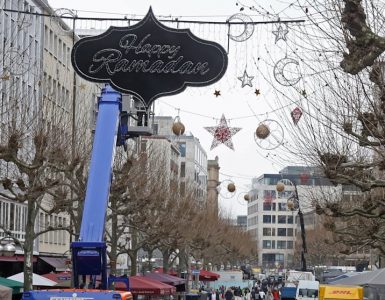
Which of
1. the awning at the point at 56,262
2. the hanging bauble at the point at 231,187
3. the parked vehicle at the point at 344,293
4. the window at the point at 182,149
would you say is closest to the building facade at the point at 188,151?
the window at the point at 182,149

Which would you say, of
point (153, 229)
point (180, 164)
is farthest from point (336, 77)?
point (180, 164)

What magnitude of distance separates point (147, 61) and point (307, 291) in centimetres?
4329

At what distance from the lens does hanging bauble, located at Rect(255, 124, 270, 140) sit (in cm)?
3569

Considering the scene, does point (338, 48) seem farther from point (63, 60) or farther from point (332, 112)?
point (63, 60)

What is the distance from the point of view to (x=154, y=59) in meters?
28.7

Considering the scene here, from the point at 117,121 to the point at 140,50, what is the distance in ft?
11.3

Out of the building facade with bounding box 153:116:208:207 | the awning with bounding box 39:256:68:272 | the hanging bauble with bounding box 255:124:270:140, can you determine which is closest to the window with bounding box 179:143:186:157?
the building facade with bounding box 153:116:208:207

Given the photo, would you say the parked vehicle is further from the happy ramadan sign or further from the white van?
the white van

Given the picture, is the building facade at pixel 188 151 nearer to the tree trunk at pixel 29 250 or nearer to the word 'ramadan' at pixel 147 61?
the tree trunk at pixel 29 250

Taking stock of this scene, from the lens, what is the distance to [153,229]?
6412 cm

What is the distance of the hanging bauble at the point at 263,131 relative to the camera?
3569 cm

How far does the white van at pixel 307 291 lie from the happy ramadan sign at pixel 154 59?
41.4 metres

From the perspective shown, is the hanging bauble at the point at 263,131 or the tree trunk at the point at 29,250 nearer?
the hanging bauble at the point at 263,131

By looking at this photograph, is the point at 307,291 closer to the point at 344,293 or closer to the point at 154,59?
the point at 344,293
